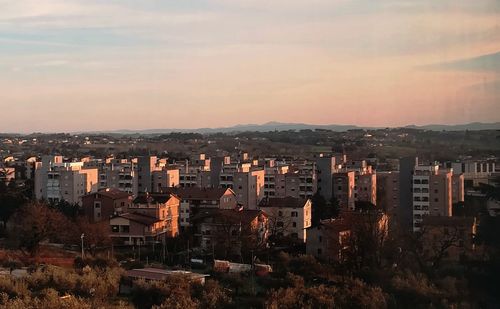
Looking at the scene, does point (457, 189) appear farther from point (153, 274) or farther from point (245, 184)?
point (153, 274)

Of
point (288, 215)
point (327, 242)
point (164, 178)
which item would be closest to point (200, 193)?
point (288, 215)

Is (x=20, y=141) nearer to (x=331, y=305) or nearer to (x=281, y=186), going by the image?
(x=281, y=186)

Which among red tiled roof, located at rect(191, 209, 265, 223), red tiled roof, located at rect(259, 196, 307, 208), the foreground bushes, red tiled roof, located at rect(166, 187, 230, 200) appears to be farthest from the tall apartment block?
the foreground bushes

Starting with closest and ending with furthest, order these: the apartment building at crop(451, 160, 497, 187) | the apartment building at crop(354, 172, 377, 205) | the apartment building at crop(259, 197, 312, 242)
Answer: the apartment building at crop(451, 160, 497, 187) → the apartment building at crop(259, 197, 312, 242) → the apartment building at crop(354, 172, 377, 205)

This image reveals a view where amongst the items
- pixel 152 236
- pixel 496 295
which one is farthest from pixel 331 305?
pixel 152 236

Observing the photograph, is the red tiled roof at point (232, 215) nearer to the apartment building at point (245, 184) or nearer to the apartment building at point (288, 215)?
the apartment building at point (288, 215)

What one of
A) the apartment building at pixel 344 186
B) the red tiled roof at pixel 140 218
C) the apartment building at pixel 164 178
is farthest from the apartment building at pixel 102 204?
the apartment building at pixel 344 186

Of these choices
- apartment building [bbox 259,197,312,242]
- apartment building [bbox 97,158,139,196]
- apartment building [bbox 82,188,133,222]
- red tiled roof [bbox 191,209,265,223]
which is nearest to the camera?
red tiled roof [bbox 191,209,265,223]

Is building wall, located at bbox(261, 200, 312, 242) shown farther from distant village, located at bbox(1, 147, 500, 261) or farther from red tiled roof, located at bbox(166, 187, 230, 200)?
red tiled roof, located at bbox(166, 187, 230, 200)

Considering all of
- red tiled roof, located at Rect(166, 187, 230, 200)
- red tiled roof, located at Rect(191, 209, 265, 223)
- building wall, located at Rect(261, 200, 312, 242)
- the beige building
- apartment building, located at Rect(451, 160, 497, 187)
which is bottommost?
building wall, located at Rect(261, 200, 312, 242)
